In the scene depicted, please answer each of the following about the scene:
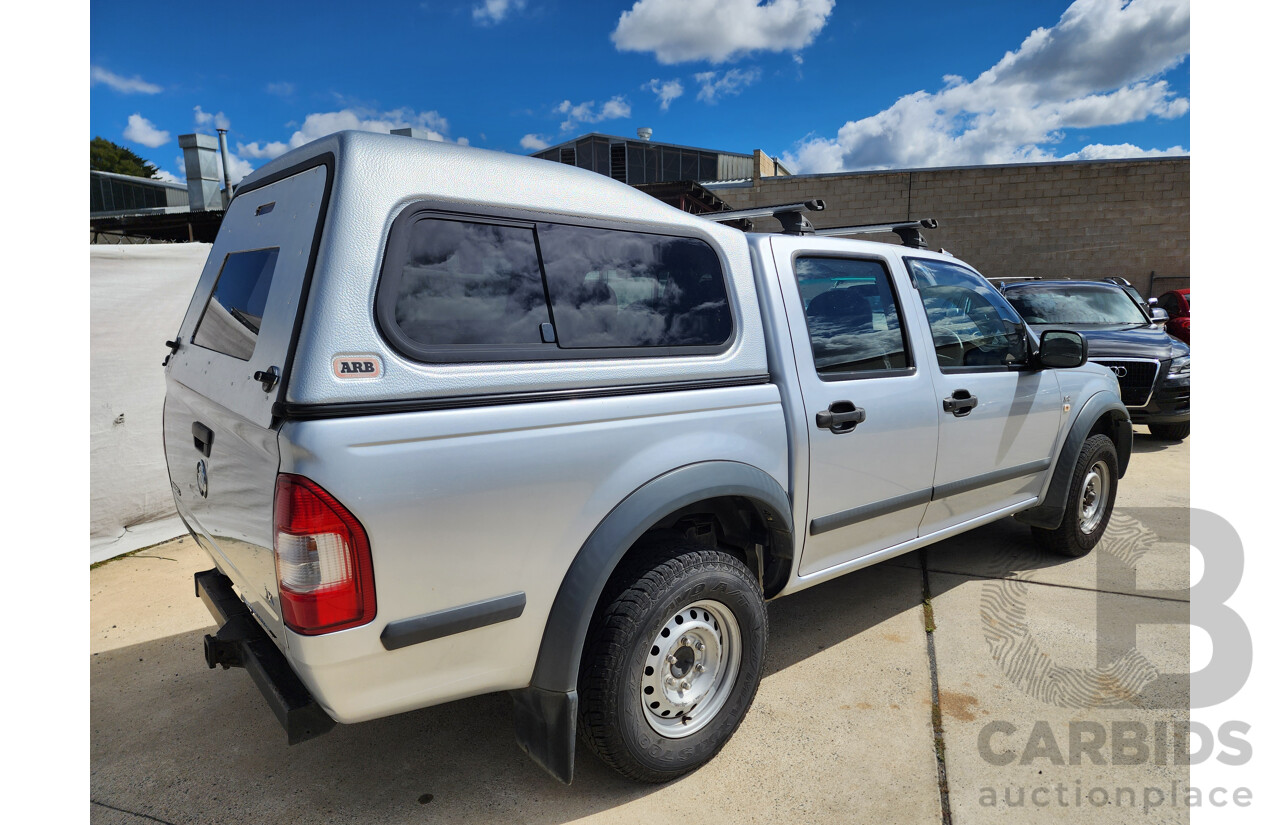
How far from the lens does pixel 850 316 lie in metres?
3.17

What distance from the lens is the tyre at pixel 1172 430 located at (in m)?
8.06

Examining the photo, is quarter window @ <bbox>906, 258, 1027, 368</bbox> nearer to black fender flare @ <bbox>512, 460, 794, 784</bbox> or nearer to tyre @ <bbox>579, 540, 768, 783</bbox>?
tyre @ <bbox>579, 540, 768, 783</bbox>

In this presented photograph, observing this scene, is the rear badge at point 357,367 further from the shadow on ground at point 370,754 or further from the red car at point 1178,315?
the red car at point 1178,315

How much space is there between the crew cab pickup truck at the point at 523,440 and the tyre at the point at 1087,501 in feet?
5.61

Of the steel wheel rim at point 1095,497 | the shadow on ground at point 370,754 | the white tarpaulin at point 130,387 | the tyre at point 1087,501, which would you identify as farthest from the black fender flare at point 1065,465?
the white tarpaulin at point 130,387

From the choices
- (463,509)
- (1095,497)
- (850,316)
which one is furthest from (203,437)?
(1095,497)

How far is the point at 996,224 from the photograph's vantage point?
71.2 feet

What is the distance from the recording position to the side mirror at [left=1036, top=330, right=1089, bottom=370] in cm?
375

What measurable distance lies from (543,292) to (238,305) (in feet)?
3.59

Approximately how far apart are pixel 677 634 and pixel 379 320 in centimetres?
142

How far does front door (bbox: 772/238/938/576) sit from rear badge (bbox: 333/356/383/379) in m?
1.62

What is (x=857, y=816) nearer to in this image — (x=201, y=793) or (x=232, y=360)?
(x=201, y=793)

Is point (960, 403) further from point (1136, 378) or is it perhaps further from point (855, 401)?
point (1136, 378)

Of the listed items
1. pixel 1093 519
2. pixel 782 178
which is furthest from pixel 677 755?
Answer: pixel 782 178
